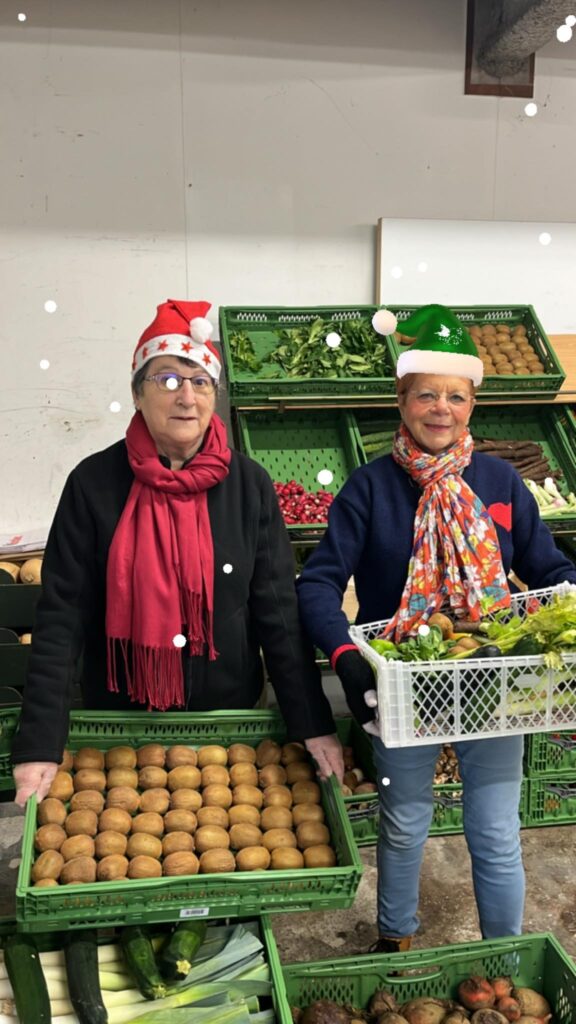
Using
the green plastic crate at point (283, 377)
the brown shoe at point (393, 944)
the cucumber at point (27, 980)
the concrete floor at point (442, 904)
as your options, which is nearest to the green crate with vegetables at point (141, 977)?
the cucumber at point (27, 980)

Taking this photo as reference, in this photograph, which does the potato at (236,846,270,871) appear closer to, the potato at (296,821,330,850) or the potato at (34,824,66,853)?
the potato at (296,821,330,850)

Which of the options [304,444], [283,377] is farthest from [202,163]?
[304,444]

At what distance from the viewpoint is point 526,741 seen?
311cm

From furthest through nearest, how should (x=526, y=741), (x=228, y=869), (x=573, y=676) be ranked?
1. (x=526, y=741)
2. (x=573, y=676)
3. (x=228, y=869)

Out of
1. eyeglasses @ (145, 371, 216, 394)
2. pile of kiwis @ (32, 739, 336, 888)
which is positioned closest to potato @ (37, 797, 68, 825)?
pile of kiwis @ (32, 739, 336, 888)

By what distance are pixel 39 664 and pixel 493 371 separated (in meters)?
2.50

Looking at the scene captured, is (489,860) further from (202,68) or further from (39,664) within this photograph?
(202,68)

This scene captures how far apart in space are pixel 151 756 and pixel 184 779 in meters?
0.09

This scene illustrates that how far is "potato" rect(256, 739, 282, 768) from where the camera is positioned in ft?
6.44

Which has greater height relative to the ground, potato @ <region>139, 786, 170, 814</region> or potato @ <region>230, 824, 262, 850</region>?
potato @ <region>139, 786, 170, 814</region>

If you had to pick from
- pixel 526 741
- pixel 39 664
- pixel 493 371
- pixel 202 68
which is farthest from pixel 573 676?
pixel 202 68

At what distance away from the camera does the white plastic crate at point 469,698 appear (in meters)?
1.74

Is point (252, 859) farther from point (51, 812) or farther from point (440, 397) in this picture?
point (440, 397)

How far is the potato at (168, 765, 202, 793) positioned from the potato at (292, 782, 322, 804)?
216 mm
